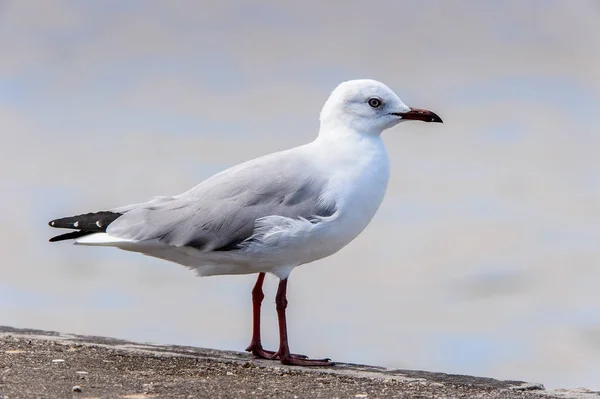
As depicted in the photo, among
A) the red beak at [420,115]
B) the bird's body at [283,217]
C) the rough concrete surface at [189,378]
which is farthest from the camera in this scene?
the red beak at [420,115]

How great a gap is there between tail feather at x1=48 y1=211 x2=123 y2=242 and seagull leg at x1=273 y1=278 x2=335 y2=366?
1.14 metres

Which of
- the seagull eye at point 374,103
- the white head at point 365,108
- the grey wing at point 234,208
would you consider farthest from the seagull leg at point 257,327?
the seagull eye at point 374,103

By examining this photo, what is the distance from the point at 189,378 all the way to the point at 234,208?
125 cm

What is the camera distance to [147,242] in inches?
251

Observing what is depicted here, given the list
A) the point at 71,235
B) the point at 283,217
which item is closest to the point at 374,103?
the point at 283,217

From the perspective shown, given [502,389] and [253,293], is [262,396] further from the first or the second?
[253,293]

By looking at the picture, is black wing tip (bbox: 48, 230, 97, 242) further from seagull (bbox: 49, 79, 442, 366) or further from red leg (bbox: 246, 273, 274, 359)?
red leg (bbox: 246, 273, 274, 359)

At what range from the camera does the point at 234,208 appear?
6355mm

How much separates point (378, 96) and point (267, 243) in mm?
1266

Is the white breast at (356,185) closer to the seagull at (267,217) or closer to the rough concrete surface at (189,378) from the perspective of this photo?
the seagull at (267,217)

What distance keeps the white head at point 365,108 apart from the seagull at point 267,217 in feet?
0.29

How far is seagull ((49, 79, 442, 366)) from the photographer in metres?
6.32

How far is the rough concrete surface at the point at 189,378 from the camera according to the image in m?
5.00

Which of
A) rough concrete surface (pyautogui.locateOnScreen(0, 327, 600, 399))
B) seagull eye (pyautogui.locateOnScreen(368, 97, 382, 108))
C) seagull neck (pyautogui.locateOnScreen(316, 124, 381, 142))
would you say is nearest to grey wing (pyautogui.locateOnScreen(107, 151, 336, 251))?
seagull neck (pyautogui.locateOnScreen(316, 124, 381, 142))
